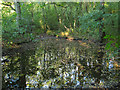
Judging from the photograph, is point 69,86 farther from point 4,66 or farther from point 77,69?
point 4,66

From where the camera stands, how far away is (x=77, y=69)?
6863 mm

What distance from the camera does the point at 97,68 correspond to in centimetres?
687

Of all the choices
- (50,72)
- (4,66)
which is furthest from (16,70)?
(50,72)

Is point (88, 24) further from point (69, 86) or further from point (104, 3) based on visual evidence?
point (69, 86)

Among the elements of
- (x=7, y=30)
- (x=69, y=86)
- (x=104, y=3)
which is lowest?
(x=69, y=86)

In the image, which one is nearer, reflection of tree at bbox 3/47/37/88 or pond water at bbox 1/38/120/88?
pond water at bbox 1/38/120/88

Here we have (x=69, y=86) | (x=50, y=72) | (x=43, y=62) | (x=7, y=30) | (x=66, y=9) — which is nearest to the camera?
(x=69, y=86)

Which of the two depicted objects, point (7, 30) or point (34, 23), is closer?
point (7, 30)

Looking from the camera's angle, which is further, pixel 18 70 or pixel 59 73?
pixel 18 70

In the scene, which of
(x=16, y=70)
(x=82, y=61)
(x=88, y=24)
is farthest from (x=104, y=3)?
(x=16, y=70)

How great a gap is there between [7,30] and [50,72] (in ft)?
19.6

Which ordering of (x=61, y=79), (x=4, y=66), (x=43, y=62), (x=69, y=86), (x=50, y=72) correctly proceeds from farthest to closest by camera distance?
1. (x=43, y=62)
2. (x=4, y=66)
3. (x=50, y=72)
4. (x=61, y=79)
5. (x=69, y=86)

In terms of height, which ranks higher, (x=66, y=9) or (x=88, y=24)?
(x=66, y=9)

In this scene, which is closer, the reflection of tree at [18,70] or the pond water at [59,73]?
the pond water at [59,73]
